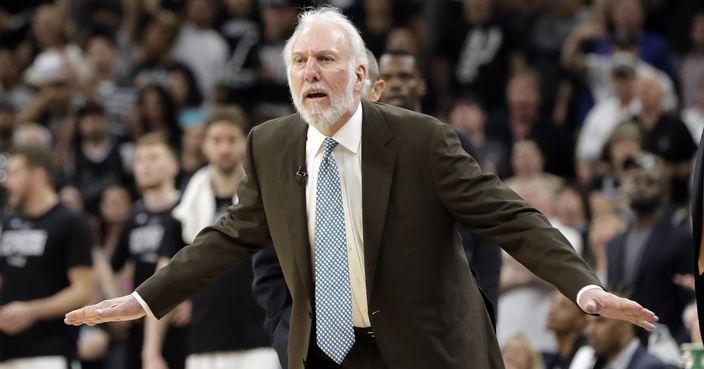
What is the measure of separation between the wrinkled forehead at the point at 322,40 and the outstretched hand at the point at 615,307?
4.37 feet

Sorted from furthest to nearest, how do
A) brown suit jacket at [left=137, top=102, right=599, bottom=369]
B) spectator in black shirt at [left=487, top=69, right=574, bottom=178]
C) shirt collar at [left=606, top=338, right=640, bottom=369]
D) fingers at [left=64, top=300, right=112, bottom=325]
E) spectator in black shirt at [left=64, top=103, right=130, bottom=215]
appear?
spectator in black shirt at [left=64, top=103, right=130, bottom=215] < spectator in black shirt at [left=487, top=69, right=574, bottom=178] < shirt collar at [left=606, top=338, right=640, bottom=369] < fingers at [left=64, top=300, right=112, bottom=325] < brown suit jacket at [left=137, top=102, right=599, bottom=369]

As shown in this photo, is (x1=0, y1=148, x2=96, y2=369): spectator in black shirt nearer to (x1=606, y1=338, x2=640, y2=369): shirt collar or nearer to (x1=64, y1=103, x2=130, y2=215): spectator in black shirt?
(x1=606, y1=338, x2=640, y2=369): shirt collar

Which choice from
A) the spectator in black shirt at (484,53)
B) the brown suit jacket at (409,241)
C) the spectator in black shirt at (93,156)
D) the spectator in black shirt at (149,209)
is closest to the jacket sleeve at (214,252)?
the brown suit jacket at (409,241)

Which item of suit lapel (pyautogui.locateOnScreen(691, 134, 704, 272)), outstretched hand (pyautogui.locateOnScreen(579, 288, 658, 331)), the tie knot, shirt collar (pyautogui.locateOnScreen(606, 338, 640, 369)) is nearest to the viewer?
suit lapel (pyautogui.locateOnScreen(691, 134, 704, 272))

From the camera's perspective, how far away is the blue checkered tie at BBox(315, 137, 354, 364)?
5395mm

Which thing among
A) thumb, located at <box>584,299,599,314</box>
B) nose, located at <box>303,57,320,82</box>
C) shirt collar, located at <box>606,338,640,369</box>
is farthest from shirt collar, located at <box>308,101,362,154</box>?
shirt collar, located at <box>606,338,640,369</box>

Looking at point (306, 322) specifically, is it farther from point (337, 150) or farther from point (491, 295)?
point (491, 295)

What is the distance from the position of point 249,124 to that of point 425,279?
8.51m

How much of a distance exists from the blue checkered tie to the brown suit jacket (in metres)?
0.07

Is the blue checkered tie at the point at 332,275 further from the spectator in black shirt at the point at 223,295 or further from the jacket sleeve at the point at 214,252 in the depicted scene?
the spectator in black shirt at the point at 223,295

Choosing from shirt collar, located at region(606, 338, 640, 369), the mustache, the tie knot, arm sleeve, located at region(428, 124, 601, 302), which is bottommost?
shirt collar, located at region(606, 338, 640, 369)

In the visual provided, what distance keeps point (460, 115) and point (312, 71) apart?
803cm

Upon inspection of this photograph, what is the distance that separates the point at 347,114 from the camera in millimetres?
5559

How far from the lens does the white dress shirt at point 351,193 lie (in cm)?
547
